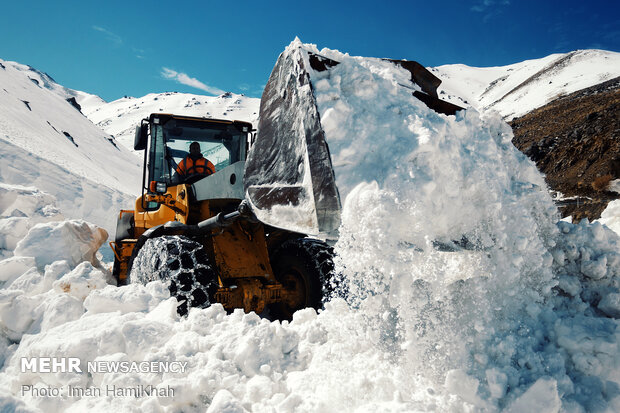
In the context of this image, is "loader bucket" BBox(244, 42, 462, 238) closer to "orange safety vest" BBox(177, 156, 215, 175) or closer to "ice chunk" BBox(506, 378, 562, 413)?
"ice chunk" BBox(506, 378, 562, 413)

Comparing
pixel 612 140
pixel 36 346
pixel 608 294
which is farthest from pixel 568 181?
pixel 36 346

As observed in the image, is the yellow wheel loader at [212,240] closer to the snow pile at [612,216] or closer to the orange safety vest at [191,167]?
the orange safety vest at [191,167]

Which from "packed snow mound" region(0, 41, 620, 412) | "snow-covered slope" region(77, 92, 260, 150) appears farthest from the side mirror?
"snow-covered slope" region(77, 92, 260, 150)

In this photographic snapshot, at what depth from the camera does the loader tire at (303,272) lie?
12.2 ft

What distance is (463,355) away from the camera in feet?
5.69

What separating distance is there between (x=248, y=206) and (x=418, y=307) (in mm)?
1267

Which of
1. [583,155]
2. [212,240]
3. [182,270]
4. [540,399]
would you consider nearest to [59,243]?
[212,240]

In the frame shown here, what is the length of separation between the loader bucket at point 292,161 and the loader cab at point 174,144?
2.04 meters

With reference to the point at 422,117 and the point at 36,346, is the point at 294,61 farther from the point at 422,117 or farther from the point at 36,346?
the point at 36,346

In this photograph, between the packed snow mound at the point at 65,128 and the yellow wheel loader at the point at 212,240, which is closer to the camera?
the yellow wheel loader at the point at 212,240

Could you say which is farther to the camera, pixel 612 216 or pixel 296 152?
pixel 612 216

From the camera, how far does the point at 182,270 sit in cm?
305

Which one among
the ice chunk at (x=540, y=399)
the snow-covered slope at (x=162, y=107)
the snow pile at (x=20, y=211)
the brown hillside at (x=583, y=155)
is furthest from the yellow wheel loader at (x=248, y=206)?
the snow-covered slope at (x=162, y=107)

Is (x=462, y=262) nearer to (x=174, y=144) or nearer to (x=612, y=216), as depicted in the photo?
(x=612, y=216)
